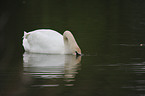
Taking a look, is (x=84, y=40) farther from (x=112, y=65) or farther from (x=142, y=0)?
(x=142, y=0)

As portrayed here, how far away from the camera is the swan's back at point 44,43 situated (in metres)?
11.8

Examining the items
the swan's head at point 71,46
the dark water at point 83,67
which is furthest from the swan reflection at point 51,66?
the swan's head at point 71,46

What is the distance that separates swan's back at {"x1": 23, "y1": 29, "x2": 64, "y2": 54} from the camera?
38.7 ft

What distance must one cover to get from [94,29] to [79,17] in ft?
19.9

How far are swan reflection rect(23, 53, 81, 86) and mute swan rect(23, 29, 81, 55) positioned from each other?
0.72 ft

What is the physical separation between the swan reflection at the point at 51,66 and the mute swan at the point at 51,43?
220 mm

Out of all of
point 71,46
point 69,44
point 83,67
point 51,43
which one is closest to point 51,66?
point 83,67

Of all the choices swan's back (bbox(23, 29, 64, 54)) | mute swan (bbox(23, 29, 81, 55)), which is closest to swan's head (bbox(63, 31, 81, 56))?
mute swan (bbox(23, 29, 81, 55))

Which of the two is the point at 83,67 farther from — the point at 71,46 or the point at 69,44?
the point at 69,44

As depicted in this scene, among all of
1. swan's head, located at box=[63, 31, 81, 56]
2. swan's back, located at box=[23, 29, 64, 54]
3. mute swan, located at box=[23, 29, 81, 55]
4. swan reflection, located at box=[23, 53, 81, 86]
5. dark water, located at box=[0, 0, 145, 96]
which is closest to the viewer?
dark water, located at box=[0, 0, 145, 96]

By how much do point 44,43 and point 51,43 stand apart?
25 cm

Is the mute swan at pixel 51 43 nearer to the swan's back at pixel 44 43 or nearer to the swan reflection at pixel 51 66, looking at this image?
the swan's back at pixel 44 43

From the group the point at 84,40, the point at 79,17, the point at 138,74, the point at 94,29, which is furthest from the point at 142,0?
the point at 138,74

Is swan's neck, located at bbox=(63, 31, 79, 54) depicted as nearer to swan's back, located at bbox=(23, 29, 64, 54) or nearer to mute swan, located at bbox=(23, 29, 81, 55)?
mute swan, located at bbox=(23, 29, 81, 55)
